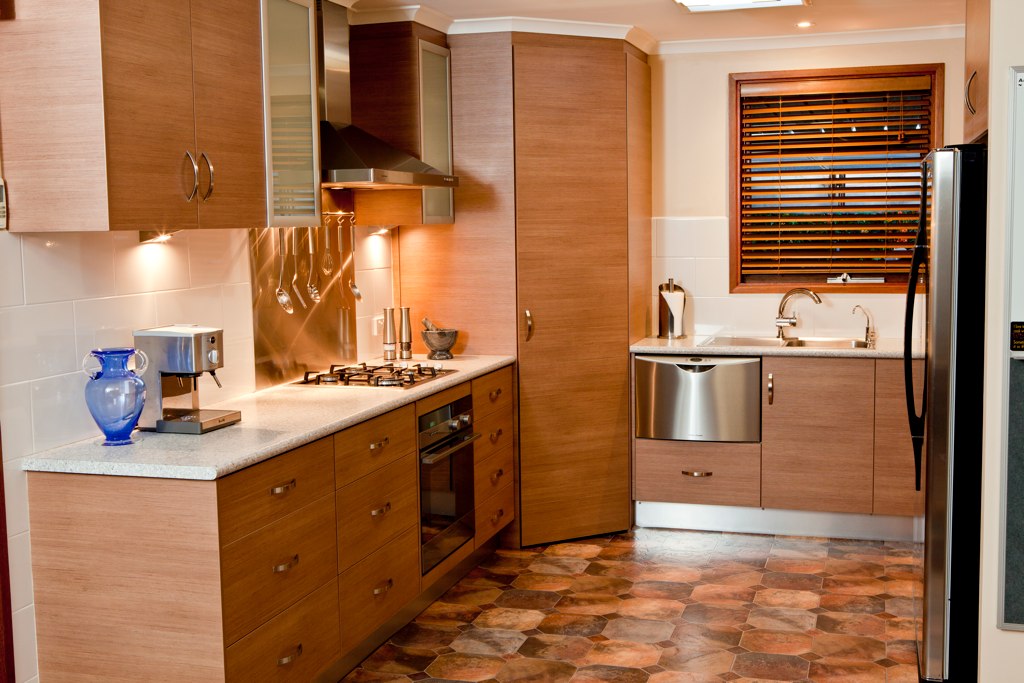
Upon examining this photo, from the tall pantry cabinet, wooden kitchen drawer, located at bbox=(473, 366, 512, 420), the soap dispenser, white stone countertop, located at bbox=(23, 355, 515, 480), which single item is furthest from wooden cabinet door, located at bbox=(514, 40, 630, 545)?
white stone countertop, located at bbox=(23, 355, 515, 480)

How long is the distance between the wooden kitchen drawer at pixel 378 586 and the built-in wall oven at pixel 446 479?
118 mm

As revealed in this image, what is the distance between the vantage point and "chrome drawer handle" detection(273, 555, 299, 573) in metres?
2.94

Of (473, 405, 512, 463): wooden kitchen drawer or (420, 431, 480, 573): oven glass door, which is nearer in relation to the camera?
(420, 431, 480, 573): oven glass door

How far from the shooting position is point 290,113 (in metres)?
3.50

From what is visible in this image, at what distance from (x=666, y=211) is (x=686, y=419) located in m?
1.15

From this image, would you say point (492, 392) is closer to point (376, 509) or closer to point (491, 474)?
point (491, 474)

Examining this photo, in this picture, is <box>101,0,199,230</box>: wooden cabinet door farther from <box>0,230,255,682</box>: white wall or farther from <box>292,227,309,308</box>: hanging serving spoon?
<box>292,227,309,308</box>: hanging serving spoon

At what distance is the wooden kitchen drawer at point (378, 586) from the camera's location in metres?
3.36

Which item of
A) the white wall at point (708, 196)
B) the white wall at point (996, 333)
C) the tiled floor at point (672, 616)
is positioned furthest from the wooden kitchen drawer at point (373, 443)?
the white wall at point (708, 196)

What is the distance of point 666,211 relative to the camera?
5.55m

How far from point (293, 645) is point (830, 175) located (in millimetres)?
3705

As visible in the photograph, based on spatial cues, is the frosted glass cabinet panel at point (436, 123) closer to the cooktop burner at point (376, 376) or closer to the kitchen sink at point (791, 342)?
the cooktop burner at point (376, 376)

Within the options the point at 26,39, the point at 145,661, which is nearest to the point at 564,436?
the point at 145,661

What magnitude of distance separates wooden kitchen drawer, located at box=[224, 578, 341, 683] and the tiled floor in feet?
1.25
